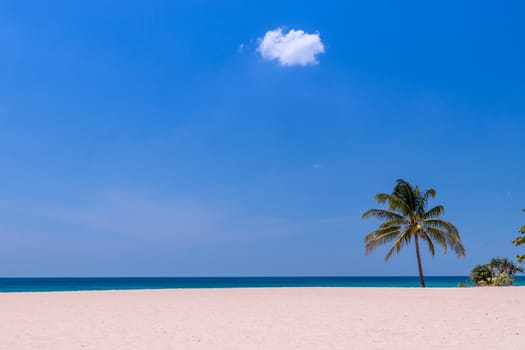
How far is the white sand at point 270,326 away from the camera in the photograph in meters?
8.71

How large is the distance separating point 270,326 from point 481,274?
29.0 m

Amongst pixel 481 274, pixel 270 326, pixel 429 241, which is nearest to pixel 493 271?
pixel 481 274

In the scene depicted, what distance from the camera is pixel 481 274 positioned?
35031 millimetres

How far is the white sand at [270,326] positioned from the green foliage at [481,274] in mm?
20512

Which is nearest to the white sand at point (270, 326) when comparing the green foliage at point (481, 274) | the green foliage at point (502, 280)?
the green foliage at point (502, 280)

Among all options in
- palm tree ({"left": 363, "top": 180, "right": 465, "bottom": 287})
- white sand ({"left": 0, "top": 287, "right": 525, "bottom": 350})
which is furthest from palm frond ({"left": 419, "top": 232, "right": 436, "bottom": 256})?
white sand ({"left": 0, "top": 287, "right": 525, "bottom": 350})

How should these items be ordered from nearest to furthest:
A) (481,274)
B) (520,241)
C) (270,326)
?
(270,326) < (520,241) < (481,274)

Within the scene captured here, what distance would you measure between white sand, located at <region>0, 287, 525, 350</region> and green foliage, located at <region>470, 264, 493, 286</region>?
67.3 feet

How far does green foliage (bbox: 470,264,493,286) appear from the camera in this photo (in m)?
34.7

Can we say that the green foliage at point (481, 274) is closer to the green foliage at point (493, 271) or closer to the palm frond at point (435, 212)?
the green foliage at point (493, 271)

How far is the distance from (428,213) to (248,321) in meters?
21.4

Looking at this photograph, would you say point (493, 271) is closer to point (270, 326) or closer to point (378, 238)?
point (378, 238)

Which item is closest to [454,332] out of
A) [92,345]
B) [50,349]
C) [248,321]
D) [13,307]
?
[248,321]

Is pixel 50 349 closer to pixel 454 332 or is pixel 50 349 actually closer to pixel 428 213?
pixel 454 332
